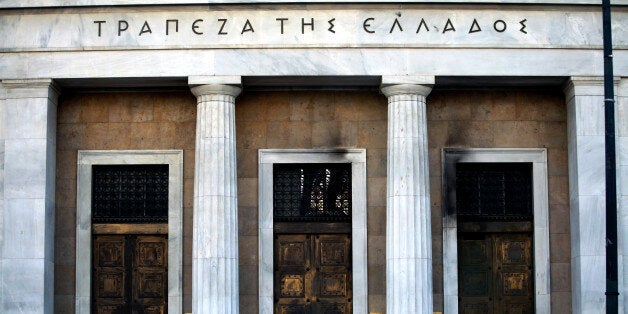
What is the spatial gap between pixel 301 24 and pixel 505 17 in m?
5.15

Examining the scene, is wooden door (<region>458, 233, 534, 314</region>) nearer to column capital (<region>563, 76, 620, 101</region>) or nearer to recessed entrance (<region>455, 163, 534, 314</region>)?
recessed entrance (<region>455, 163, 534, 314</region>)

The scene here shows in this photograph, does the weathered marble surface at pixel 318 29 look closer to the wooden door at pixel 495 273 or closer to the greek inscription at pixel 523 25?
the greek inscription at pixel 523 25

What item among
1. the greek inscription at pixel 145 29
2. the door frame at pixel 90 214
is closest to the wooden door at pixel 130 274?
the door frame at pixel 90 214

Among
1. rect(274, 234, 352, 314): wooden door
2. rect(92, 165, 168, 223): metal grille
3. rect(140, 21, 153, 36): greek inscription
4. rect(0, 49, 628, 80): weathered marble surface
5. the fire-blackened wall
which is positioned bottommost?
rect(274, 234, 352, 314): wooden door

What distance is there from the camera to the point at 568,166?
98.3 ft

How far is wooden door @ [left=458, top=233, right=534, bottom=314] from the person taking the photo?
3005 centimetres

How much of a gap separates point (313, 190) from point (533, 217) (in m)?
5.83

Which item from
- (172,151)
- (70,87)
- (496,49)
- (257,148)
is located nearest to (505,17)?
(496,49)

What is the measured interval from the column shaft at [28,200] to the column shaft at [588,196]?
1327 cm

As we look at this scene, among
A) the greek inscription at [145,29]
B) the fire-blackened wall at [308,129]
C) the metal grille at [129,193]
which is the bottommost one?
the metal grille at [129,193]

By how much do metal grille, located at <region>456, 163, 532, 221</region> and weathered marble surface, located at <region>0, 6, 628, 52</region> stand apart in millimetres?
3540

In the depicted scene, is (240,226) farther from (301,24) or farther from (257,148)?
(301,24)

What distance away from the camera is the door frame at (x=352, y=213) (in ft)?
97.1

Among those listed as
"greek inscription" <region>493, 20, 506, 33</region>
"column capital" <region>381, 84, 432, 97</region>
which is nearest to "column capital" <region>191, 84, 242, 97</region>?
"column capital" <region>381, 84, 432, 97</region>
